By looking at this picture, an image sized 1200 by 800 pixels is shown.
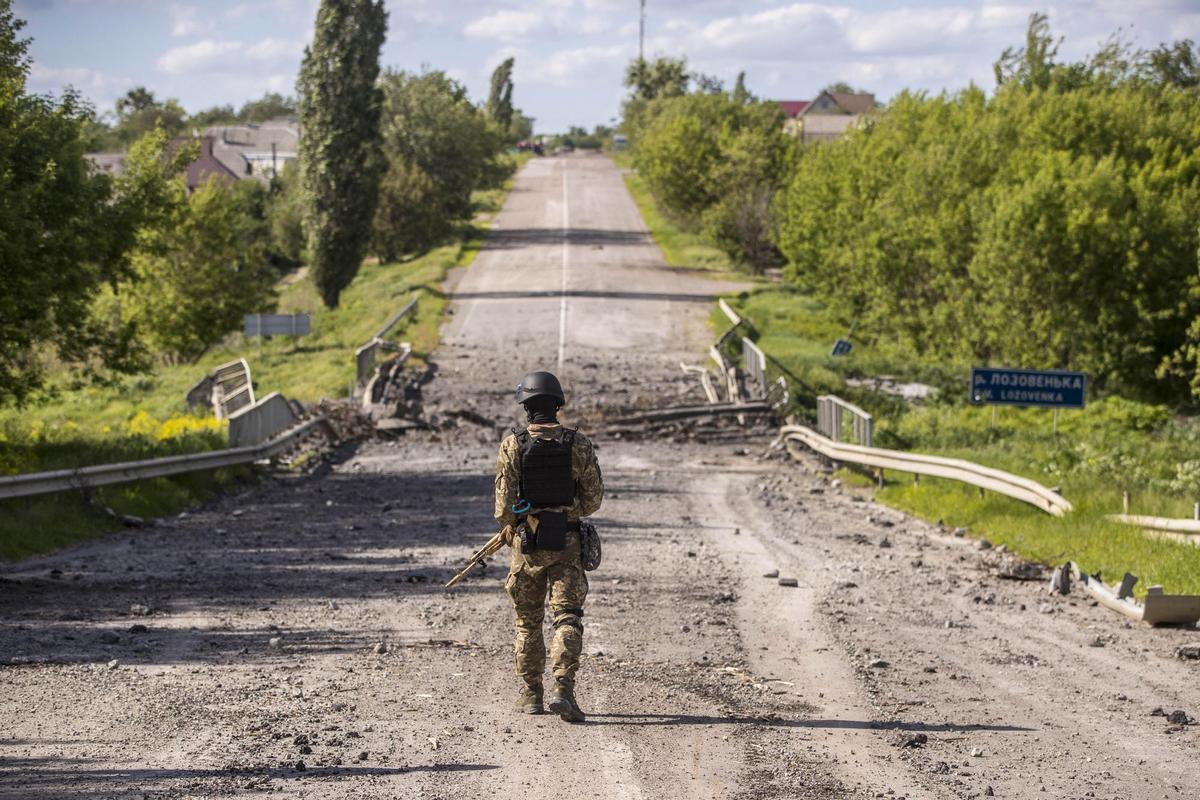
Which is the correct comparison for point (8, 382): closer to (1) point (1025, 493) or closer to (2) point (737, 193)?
(1) point (1025, 493)

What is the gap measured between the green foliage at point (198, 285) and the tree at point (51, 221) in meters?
37.0

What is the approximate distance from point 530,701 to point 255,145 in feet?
522

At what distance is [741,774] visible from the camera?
293 inches

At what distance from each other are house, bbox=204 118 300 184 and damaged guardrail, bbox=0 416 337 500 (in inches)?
4885

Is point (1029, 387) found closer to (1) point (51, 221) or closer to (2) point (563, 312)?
(1) point (51, 221)

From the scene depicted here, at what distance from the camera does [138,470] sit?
754 inches

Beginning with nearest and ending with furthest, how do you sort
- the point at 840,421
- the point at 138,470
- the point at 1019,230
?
1. the point at 138,470
2. the point at 840,421
3. the point at 1019,230

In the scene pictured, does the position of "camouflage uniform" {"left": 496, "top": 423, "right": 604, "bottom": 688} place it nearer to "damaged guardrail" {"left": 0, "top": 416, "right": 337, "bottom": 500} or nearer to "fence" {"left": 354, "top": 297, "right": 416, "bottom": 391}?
"damaged guardrail" {"left": 0, "top": 416, "right": 337, "bottom": 500}

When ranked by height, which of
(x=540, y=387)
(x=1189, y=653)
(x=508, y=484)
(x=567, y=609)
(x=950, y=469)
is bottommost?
(x=950, y=469)

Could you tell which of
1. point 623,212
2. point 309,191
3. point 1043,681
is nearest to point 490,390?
point 309,191

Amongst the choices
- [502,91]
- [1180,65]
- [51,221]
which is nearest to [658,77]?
[502,91]

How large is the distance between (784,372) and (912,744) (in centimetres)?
3040

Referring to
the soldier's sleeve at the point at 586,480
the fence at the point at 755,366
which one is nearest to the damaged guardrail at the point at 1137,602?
the soldier's sleeve at the point at 586,480

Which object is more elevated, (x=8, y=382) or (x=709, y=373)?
(x=8, y=382)
